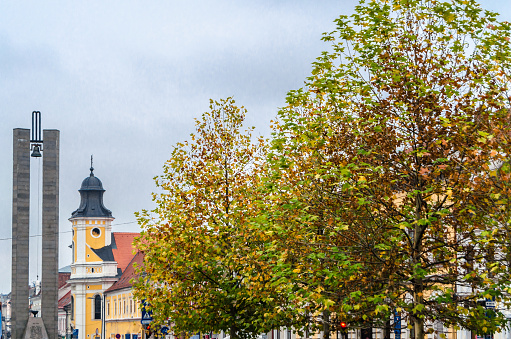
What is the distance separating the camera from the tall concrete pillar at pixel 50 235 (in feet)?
182

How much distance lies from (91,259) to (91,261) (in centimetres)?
36

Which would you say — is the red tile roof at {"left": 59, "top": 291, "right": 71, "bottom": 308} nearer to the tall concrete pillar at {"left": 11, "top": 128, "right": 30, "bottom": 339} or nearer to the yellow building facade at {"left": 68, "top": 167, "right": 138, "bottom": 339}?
the yellow building facade at {"left": 68, "top": 167, "right": 138, "bottom": 339}

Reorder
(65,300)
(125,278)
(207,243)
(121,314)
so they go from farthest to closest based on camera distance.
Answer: (65,300) → (125,278) → (121,314) → (207,243)

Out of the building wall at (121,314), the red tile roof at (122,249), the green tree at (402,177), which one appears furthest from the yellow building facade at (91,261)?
the green tree at (402,177)

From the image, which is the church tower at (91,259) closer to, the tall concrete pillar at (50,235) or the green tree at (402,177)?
the tall concrete pillar at (50,235)

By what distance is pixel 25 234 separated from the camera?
2207 inches

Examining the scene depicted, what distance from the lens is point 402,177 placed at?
20.0 m

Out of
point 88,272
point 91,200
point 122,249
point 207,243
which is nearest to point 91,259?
point 88,272

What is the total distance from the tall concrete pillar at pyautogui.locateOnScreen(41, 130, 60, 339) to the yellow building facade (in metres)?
98.5

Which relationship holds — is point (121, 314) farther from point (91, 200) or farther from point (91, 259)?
point (91, 200)

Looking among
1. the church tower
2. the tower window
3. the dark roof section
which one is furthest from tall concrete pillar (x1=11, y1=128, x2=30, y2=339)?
A: the tower window

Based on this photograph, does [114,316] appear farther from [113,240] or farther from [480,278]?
[480,278]

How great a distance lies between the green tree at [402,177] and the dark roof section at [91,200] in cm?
13807

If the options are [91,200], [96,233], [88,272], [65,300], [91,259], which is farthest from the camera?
[65,300]
